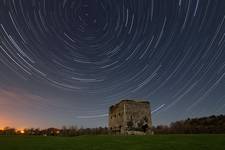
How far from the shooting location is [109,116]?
156 feet

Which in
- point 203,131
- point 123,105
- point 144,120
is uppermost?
point 123,105

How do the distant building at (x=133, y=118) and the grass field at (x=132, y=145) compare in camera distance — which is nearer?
the grass field at (x=132, y=145)

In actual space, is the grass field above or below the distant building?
below

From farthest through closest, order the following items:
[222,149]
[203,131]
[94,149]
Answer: [203,131]
[94,149]
[222,149]

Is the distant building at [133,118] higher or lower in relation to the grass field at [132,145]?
higher

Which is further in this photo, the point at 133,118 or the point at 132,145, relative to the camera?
the point at 133,118

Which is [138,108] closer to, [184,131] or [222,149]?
[184,131]

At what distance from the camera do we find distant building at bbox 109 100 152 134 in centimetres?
4012

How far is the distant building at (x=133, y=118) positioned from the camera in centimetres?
4012

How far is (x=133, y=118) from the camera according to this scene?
40.7m

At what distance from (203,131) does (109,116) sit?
66.9 ft

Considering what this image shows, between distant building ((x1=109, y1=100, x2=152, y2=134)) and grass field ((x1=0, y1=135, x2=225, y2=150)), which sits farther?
distant building ((x1=109, y1=100, x2=152, y2=134))

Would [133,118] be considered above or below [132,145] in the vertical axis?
above

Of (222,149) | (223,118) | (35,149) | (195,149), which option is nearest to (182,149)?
(195,149)
